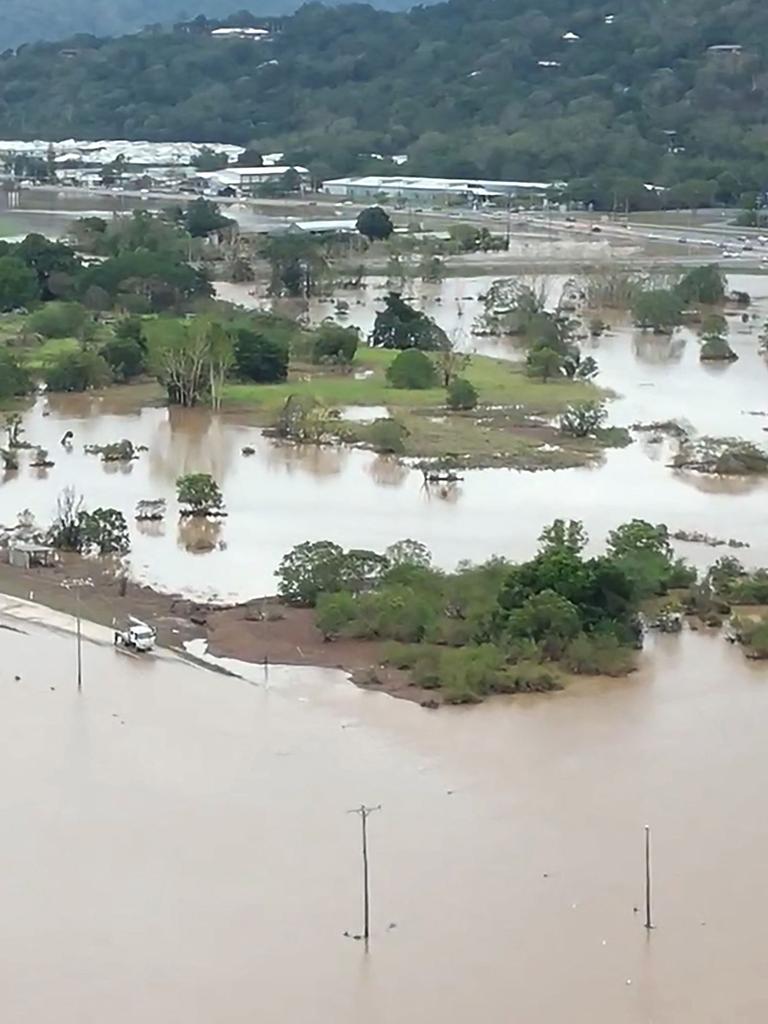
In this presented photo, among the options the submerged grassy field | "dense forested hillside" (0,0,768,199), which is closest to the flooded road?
the submerged grassy field

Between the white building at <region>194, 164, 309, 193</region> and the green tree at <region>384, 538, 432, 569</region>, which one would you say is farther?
the white building at <region>194, 164, 309, 193</region>

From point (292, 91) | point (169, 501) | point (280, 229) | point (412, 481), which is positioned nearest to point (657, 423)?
point (412, 481)

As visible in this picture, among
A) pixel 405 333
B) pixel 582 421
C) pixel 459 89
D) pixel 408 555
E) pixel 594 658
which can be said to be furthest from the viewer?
pixel 459 89

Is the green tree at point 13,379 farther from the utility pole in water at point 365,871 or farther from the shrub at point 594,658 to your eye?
the utility pole in water at point 365,871

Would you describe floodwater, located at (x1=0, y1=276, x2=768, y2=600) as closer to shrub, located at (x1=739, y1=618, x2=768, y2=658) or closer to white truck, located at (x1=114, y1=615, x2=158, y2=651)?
white truck, located at (x1=114, y1=615, x2=158, y2=651)

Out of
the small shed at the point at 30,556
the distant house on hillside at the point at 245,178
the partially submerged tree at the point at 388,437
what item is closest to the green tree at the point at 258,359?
the partially submerged tree at the point at 388,437

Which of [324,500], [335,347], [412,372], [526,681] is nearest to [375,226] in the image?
[335,347]

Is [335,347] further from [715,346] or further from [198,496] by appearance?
[198,496]
